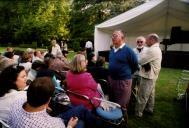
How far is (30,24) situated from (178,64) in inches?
847

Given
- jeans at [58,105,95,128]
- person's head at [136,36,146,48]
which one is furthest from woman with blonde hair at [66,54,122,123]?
person's head at [136,36,146,48]

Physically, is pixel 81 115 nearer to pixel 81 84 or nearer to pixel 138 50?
pixel 81 84

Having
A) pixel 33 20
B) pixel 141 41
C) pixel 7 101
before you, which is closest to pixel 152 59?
pixel 141 41

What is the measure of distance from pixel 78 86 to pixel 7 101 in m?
1.05

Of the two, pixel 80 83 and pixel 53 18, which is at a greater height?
pixel 53 18

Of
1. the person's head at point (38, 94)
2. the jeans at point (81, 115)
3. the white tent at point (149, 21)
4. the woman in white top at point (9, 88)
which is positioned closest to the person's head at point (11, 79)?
the woman in white top at point (9, 88)

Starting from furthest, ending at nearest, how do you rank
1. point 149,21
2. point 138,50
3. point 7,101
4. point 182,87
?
point 149,21
point 182,87
point 138,50
point 7,101

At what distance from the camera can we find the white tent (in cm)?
1108

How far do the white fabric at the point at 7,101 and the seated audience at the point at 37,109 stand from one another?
2.48ft

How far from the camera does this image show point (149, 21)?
14219 millimetres

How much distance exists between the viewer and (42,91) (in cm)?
224

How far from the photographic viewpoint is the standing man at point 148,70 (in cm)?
542

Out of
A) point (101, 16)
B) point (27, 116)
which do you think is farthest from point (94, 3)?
point (27, 116)

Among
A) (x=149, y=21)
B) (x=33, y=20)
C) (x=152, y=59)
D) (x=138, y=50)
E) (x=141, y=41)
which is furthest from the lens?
(x=33, y=20)
